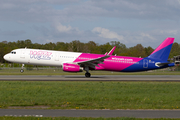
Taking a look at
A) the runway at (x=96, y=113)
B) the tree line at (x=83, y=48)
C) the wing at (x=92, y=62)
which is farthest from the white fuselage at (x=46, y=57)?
the tree line at (x=83, y=48)

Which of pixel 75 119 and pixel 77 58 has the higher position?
pixel 77 58

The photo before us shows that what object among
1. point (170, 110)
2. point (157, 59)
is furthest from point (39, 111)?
point (157, 59)

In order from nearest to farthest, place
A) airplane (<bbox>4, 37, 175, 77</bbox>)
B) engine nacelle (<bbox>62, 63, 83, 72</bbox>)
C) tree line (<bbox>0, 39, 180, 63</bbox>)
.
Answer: engine nacelle (<bbox>62, 63, 83, 72</bbox>) < airplane (<bbox>4, 37, 175, 77</bbox>) < tree line (<bbox>0, 39, 180, 63</bbox>)

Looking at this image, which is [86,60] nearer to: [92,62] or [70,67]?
[92,62]

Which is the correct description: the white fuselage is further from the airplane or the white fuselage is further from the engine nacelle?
the engine nacelle

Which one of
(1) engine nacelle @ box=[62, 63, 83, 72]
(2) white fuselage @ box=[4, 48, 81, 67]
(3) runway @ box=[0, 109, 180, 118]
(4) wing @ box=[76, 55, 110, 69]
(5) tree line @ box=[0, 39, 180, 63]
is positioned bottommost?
(3) runway @ box=[0, 109, 180, 118]

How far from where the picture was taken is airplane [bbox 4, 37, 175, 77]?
3256cm

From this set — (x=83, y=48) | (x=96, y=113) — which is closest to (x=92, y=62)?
(x=96, y=113)

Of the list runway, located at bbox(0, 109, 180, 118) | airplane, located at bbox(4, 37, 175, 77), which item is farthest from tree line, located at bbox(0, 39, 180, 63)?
runway, located at bbox(0, 109, 180, 118)

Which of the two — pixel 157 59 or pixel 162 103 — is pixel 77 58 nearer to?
pixel 157 59

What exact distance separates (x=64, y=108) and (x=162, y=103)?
20.1ft

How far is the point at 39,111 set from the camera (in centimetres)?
1067

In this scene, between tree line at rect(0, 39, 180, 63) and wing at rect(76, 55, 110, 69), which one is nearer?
wing at rect(76, 55, 110, 69)

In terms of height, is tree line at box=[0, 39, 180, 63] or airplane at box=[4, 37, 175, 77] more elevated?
tree line at box=[0, 39, 180, 63]
